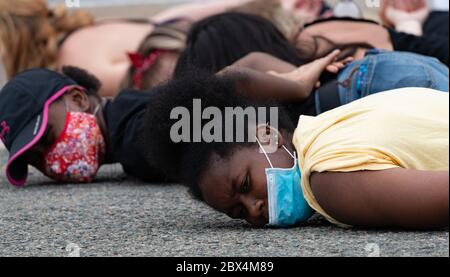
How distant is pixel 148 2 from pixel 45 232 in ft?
12.0

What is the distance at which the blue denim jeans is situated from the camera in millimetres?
2602

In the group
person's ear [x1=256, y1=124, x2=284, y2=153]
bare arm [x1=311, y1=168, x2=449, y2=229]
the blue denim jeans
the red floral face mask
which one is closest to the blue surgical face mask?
person's ear [x1=256, y1=124, x2=284, y2=153]

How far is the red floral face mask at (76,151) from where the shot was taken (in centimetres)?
288

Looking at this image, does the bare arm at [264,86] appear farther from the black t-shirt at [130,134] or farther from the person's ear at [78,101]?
the person's ear at [78,101]

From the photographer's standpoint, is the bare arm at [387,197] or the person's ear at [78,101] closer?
the bare arm at [387,197]

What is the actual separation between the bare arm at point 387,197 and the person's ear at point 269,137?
7.5 inches

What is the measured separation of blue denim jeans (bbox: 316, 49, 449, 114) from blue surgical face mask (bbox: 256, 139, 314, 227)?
67 cm

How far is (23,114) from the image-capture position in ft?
9.43

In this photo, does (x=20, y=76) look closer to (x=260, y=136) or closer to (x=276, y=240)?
(x=260, y=136)

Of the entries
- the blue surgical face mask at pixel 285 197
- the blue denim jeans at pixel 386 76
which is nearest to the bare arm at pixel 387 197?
the blue surgical face mask at pixel 285 197

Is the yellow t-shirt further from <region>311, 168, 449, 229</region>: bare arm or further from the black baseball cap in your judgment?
the black baseball cap

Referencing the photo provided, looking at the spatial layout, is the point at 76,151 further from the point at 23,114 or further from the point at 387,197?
the point at 387,197

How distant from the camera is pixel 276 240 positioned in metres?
1.83
